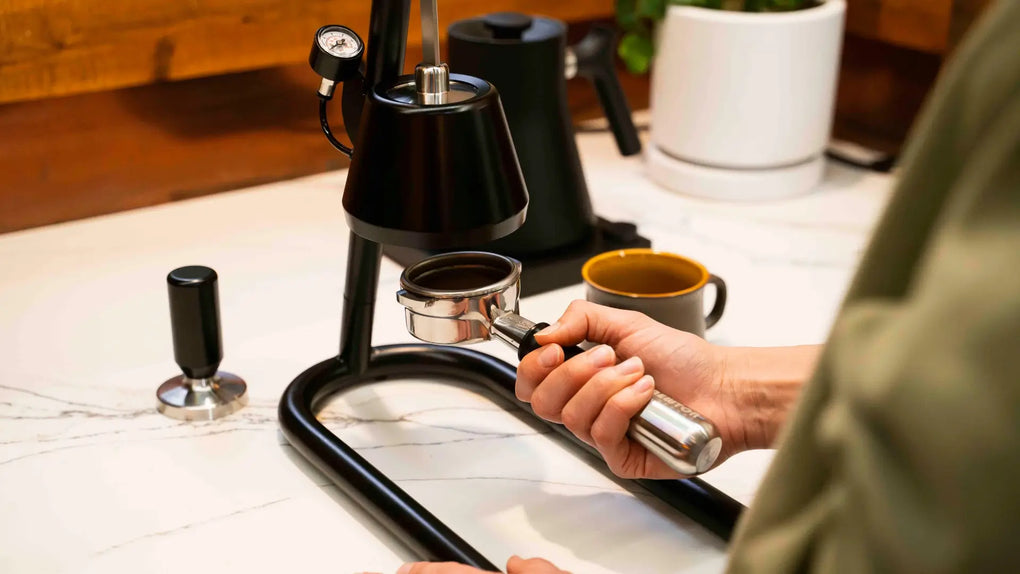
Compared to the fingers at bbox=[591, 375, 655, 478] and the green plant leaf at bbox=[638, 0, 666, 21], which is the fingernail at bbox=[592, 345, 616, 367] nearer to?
the fingers at bbox=[591, 375, 655, 478]

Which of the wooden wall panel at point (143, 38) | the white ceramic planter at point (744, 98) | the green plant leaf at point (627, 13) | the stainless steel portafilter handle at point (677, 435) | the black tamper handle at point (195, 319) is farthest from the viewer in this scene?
the green plant leaf at point (627, 13)

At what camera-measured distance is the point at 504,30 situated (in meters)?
1.02

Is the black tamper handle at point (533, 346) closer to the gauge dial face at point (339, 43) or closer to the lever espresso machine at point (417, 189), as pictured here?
the lever espresso machine at point (417, 189)

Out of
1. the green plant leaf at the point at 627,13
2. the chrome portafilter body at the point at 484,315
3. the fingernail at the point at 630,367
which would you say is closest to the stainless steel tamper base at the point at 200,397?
the chrome portafilter body at the point at 484,315

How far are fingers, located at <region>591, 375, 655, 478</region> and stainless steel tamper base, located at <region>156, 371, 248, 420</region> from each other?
1.04 ft

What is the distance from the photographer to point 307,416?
79cm

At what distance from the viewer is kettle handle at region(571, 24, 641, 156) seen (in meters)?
1.13

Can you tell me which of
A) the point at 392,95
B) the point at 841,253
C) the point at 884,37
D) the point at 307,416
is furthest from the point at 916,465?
the point at 884,37

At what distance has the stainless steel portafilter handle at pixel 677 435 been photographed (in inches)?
22.0

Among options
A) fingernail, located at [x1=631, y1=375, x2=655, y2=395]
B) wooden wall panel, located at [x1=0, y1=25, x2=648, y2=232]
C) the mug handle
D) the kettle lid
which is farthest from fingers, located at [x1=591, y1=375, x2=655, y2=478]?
wooden wall panel, located at [x1=0, y1=25, x2=648, y2=232]

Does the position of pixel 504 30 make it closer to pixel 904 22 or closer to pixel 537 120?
pixel 537 120

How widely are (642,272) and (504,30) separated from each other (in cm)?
29

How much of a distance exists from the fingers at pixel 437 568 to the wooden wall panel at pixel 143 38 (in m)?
0.73

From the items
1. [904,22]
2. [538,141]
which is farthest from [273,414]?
[904,22]
